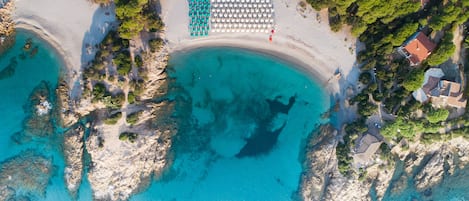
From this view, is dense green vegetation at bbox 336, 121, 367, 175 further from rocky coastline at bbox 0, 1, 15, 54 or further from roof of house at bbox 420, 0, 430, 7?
rocky coastline at bbox 0, 1, 15, 54

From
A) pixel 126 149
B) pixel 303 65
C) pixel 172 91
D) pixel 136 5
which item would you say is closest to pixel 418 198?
pixel 303 65

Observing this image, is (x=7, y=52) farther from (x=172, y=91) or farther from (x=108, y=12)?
(x=172, y=91)

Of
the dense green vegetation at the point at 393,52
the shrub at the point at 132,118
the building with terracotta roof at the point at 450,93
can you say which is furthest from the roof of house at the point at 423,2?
the shrub at the point at 132,118

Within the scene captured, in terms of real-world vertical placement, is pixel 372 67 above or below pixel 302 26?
below

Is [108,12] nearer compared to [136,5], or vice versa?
[136,5]

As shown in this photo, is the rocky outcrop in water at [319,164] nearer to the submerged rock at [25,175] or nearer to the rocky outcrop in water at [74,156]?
the rocky outcrop in water at [74,156]

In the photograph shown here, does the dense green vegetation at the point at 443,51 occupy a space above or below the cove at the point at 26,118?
above

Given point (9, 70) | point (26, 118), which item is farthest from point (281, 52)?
point (9, 70)

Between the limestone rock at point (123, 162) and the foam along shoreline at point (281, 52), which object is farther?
the foam along shoreline at point (281, 52)
